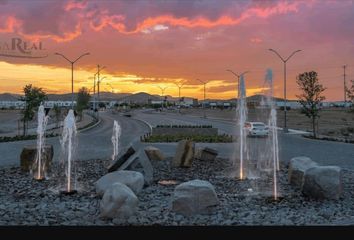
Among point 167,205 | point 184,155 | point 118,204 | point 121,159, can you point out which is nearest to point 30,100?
point 184,155

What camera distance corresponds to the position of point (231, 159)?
65.1ft

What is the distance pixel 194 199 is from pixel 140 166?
424cm

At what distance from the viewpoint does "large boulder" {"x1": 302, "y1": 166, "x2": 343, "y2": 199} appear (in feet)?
36.7

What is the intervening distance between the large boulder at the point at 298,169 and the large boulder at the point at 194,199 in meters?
3.98

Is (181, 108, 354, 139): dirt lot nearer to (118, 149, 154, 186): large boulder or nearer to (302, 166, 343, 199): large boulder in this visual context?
(118, 149, 154, 186): large boulder

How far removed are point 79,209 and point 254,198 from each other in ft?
13.6

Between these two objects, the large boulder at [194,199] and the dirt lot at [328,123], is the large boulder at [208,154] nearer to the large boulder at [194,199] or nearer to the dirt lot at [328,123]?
the large boulder at [194,199]

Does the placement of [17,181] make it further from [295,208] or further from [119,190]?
[295,208]

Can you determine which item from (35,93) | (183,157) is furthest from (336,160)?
(35,93)

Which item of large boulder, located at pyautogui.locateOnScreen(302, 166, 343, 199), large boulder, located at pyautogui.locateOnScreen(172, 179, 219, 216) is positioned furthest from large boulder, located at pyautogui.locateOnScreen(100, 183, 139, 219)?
large boulder, located at pyautogui.locateOnScreen(302, 166, 343, 199)

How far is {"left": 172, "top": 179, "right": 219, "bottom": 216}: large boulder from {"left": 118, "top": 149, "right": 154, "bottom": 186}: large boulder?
3.59m

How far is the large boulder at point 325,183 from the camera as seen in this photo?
11.2 m

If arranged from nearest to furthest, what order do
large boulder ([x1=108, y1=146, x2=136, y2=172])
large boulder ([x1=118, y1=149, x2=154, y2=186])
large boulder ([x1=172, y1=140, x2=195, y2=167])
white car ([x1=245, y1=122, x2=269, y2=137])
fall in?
large boulder ([x1=118, y1=149, x2=154, y2=186]), large boulder ([x1=108, y1=146, x2=136, y2=172]), large boulder ([x1=172, y1=140, x2=195, y2=167]), white car ([x1=245, y1=122, x2=269, y2=137])

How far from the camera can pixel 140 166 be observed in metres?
13.7
